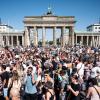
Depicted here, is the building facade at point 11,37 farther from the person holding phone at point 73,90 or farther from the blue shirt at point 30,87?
the person holding phone at point 73,90

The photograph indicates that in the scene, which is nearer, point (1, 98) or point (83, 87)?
point (1, 98)

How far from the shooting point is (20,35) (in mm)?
95250

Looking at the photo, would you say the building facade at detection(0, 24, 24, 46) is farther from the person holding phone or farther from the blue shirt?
the person holding phone

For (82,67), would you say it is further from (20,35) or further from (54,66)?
(20,35)

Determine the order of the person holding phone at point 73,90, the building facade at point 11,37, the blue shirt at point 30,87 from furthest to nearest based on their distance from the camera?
1. the building facade at point 11,37
2. the blue shirt at point 30,87
3. the person holding phone at point 73,90

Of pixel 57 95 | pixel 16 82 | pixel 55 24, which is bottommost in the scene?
pixel 57 95

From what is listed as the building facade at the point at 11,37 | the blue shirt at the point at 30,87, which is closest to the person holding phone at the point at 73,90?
the blue shirt at the point at 30,87

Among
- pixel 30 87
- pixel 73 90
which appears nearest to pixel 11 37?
pixel 30 87

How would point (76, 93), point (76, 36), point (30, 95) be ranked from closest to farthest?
point (76, 93) → point (30, 95) → point (76, 36)

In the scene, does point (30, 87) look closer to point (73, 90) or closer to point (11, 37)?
point (73, 90)

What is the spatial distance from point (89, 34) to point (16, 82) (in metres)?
90.2

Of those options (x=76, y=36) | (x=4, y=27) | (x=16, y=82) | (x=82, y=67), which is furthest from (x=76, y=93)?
(x=4, y=27)

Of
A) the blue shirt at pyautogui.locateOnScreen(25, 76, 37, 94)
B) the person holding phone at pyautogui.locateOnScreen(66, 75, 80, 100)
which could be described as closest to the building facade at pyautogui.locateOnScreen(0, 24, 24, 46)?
the blue shirt at pyautogui.locateOnScreen(25, 76, 37, 94)

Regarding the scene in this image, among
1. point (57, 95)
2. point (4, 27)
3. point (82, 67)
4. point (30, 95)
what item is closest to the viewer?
point (30, 95)
